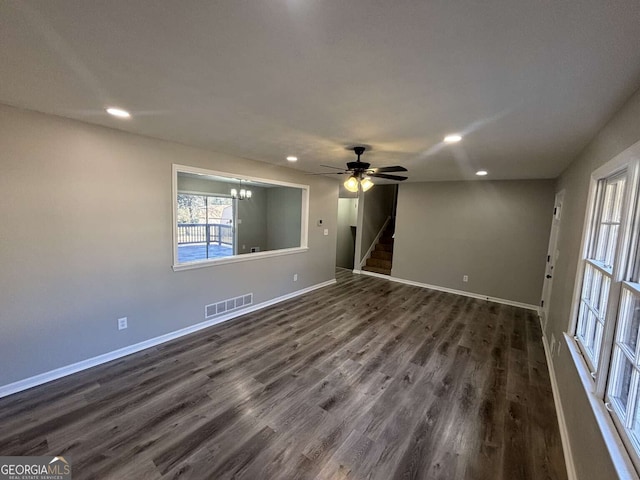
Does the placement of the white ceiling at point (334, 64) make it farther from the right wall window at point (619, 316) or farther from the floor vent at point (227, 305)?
the floor vent at point (227, 305)

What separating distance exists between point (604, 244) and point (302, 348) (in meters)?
2.99

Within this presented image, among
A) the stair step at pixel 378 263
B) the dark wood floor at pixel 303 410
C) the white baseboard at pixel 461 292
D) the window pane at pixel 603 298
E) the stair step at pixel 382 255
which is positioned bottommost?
the dark wood floor at pixel 303 410

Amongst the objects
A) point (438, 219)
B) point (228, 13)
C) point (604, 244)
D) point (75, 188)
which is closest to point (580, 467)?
point (604, 244)

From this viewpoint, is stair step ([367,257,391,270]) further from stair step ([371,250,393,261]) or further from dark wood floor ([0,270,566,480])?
dark wood floor ([0,270,566,480])

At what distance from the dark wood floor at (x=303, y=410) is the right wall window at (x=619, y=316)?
0.80m

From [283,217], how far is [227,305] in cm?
325

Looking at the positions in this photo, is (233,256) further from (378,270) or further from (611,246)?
(378,270)

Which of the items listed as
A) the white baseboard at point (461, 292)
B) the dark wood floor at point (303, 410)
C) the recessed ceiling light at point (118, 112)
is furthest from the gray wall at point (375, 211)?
the recessed ceiling light at point (118, 112)

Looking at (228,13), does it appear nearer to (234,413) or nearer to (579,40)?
(579,40)

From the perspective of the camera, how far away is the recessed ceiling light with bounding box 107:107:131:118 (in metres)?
2.18

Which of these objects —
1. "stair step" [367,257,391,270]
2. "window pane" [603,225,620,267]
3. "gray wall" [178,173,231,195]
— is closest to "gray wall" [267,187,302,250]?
"gray wall" [178,173,231,195]

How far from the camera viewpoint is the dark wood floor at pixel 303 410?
179 cm

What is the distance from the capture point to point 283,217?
683 centimetres

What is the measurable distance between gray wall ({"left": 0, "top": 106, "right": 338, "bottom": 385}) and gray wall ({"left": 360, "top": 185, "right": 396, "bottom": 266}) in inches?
182
